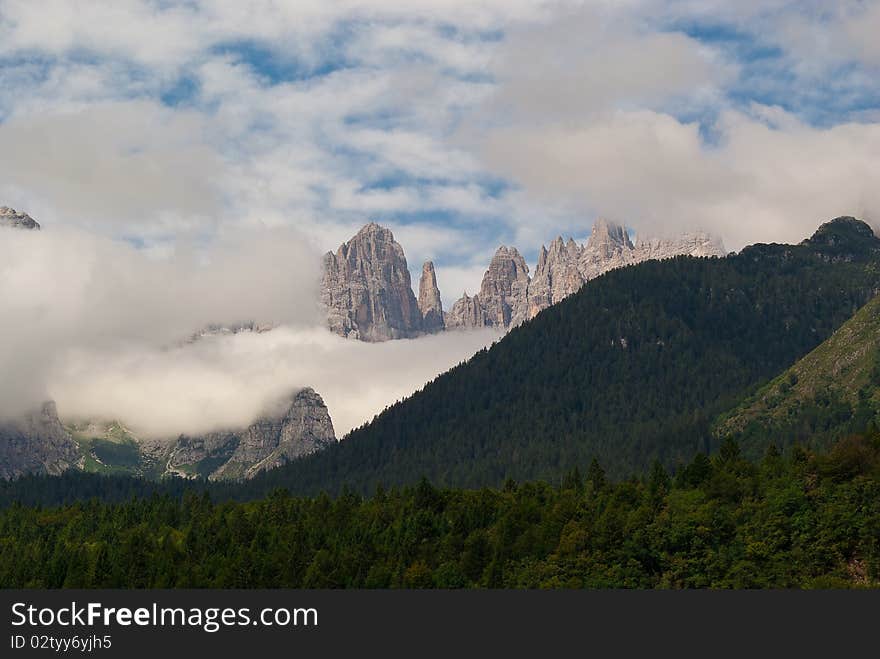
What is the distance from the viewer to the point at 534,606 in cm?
14800

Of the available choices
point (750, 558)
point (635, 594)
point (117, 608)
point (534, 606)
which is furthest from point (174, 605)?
point (750, 558)

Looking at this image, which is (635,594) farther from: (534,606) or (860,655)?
(860,655)

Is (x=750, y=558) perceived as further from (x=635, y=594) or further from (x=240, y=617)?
(x=240, y=617)

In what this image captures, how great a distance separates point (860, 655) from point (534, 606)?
38407 mm

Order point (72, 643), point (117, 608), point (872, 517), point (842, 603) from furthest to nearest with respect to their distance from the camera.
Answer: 1. point (872, 517)
2. point (842, 603)
3. point (117, 608)
4. point (72, 643)

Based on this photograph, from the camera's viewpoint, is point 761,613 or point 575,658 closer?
point 575,658

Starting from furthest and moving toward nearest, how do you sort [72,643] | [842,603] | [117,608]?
[842,603]
[117,608]
[72,643]

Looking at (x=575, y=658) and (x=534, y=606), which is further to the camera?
(x=534, y=606)

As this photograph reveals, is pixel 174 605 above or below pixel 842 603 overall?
above

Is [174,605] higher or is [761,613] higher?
[174,605]

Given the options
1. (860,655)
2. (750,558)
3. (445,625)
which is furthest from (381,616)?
(750,558)

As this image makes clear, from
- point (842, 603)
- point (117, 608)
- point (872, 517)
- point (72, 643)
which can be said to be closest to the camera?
point (72, 643)

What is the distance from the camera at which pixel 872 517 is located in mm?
195250

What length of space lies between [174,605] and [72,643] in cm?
1362
